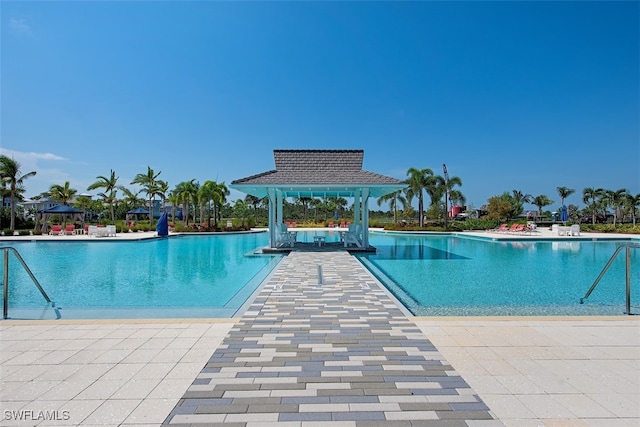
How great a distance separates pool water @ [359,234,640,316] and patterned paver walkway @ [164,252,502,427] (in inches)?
80.8

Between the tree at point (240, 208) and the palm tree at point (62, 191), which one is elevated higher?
the palm tree at point (62, 191)

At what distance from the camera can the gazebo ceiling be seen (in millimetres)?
13672

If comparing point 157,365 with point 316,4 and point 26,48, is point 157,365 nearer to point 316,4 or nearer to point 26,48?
point 26,48

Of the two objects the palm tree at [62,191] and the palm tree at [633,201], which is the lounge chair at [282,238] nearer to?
the palm tree at [62,191]

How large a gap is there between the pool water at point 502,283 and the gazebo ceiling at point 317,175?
9.59ft

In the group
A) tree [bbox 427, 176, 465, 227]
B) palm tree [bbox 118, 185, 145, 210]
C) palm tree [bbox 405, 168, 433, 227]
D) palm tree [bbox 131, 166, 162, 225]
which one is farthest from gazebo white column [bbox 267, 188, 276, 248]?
palm tree [bbox 118, 185, 145, 210]

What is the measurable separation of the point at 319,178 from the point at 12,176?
87.3 ft

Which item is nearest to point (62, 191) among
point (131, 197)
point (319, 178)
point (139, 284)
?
point (131, 197)

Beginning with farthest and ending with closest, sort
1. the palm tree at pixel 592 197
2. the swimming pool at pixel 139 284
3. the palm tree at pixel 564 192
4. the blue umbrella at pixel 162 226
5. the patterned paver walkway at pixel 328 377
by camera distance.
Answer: the palm tree at pixel 564 192 → the palm tree at pixel 592 197 → the blue umbrella at pixel 162 226 → the swimming pool at pixel 139 284 → the patterned paver walkway at pixel 328 377

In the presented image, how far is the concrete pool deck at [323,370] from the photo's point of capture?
2.48 metres

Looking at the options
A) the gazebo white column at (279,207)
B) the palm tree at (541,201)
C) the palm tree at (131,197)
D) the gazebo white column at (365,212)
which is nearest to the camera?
the gazebo white column at (365,212)

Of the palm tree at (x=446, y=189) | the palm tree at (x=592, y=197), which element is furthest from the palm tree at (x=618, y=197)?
the palm tree at (x=446, y=189)

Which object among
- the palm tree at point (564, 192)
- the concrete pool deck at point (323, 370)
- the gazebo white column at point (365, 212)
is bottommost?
the concrete pool deck at point (323, 370)

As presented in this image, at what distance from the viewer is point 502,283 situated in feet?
28.6
